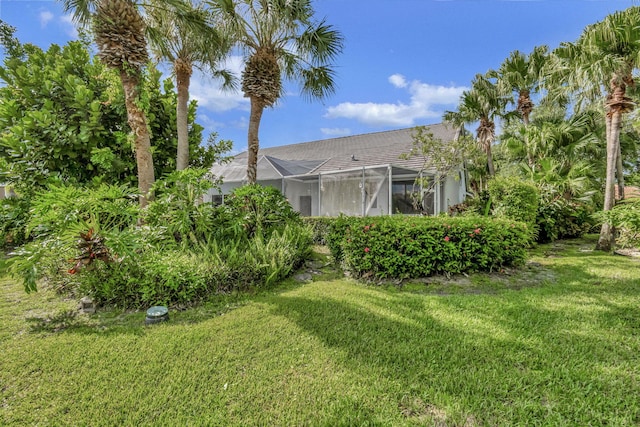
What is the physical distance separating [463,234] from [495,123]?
12.0 m

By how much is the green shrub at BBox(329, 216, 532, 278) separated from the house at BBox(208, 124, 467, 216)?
4.96 meters

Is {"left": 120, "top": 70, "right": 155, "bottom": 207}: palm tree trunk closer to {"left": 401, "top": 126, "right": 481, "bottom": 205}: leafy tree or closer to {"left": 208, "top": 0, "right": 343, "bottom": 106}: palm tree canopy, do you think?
{"left": 208, "top": 0, "right": 343, "bottom": 106}: palm tree canopy

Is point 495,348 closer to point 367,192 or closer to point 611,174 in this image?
point 611,174

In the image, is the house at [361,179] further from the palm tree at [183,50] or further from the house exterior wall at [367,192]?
the palm tree at [183,50]

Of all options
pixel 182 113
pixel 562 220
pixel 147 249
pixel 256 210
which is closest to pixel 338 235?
pixel 256 210

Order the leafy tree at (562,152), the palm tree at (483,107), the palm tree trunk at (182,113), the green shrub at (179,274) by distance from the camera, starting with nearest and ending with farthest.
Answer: the green shrub at (179,274), the palm tree trunk at (182,113), the leafy tree at (562,152), the palm tree at (483,107)

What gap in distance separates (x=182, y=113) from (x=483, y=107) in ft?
45.2

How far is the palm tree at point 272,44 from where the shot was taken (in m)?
7.95

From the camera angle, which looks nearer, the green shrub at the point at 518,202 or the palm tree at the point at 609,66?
the palm tree at the point at 609,66

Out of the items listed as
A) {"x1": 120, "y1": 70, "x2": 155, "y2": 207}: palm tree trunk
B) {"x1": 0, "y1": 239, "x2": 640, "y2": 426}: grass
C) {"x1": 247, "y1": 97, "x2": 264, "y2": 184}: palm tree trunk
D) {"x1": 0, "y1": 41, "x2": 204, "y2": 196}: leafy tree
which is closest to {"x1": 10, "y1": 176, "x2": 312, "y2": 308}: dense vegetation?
{"x1": 0, "y1": 239, "x2": 640, "y2": 426}: grass

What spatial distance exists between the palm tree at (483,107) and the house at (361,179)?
1.48 metres

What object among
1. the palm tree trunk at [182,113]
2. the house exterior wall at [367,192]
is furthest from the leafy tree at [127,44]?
the house exterior wall at [367,192]

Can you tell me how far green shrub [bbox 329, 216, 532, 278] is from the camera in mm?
5773

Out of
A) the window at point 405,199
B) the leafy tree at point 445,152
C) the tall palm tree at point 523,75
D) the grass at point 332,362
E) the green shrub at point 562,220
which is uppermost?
the tall palm tree at point 523,75
